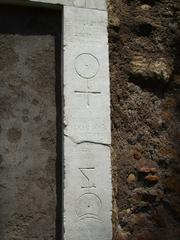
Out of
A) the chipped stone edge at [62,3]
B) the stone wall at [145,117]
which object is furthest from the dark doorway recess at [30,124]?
the stone wall at [145,117]

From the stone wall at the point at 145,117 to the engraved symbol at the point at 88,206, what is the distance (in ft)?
0.38

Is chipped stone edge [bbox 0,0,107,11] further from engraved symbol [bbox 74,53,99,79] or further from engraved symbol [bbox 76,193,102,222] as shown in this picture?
engraved symbol [bbox 76,193,102,222]

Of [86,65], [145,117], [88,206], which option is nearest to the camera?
[88,206]

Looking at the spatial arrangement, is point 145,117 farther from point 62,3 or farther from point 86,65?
point 62,3

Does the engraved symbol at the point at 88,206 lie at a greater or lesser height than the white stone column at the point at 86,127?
lesser

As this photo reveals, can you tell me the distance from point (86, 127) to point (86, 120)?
33mm

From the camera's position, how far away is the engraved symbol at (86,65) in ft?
6.11

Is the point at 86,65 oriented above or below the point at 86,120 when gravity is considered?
above

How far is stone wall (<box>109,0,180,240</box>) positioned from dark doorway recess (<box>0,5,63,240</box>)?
0.29 metres

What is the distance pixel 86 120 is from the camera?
5.96ft

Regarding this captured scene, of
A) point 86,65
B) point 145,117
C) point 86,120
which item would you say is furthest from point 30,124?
point 145,117

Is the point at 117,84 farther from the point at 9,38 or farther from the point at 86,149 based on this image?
the point at 9,38

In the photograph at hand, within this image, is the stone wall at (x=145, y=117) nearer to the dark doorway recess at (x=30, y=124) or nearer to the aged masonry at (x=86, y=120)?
the aged masonry at (x=86, y=120)

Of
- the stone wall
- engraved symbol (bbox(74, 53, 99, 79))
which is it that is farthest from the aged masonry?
the stone wall
